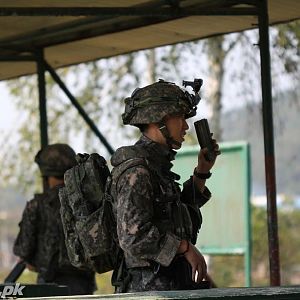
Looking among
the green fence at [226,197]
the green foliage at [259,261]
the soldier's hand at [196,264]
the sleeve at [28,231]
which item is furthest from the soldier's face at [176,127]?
the green foliage at [259,261]

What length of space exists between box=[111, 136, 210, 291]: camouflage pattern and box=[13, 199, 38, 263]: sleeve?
2781 mm

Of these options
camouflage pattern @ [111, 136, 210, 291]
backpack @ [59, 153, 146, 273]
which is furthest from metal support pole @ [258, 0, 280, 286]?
backpack @ [59, 153, 146, 273]

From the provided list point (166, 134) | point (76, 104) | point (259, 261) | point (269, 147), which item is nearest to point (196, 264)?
point (166, 134)

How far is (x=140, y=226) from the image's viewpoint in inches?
245

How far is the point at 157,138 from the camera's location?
21.8 ft

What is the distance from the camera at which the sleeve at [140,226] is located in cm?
625

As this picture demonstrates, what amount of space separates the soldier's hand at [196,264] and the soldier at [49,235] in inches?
114

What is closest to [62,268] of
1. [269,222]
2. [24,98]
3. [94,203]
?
[269,222]

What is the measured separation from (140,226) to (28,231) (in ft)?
10.5

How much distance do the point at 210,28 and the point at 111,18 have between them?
0.83 meters

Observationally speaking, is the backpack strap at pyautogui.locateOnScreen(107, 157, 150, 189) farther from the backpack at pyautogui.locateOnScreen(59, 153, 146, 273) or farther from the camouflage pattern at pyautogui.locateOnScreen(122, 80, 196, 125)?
the camouflage pattern at pyautogui.locateOnScreen(122, 80, 196, 125)

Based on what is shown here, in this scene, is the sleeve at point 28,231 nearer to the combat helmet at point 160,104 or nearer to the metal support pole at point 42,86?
the metal support pole at point 42,86

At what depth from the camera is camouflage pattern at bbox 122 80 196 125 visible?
6.63 m

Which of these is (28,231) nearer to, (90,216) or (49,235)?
(49,235)
